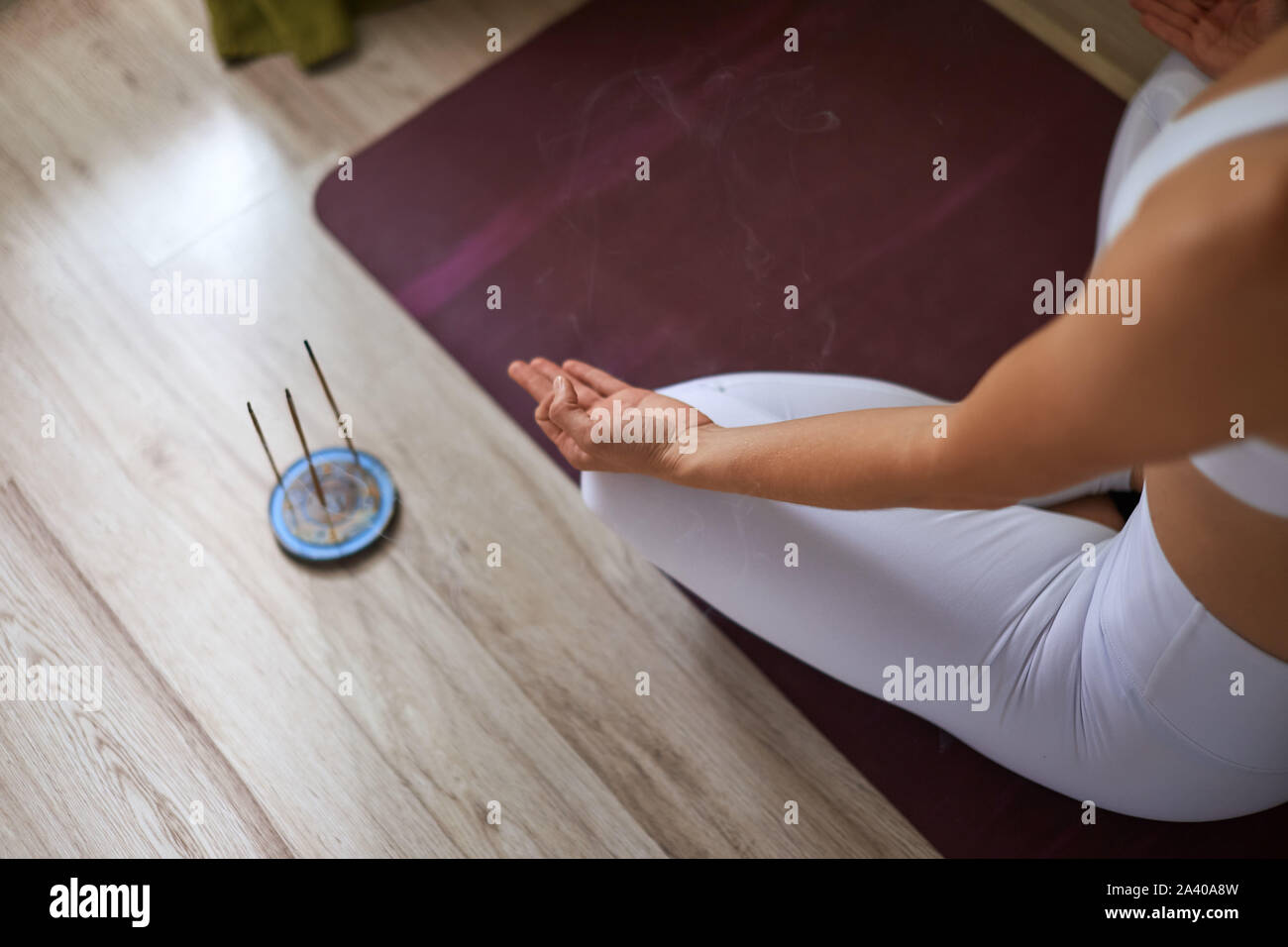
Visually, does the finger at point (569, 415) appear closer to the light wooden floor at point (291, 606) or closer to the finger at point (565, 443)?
the finger at point (565, 443)

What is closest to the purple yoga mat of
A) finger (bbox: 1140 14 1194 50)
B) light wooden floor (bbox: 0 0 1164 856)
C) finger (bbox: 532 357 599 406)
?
light wooden floor (bbox: 0 0 1164 856)

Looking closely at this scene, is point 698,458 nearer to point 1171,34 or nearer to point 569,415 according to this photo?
point 569,415

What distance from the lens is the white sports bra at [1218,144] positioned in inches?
25.0

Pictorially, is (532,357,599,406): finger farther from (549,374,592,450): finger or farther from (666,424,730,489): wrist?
(666,424,730,489): wrist

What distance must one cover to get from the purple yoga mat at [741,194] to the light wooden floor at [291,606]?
0.15 m

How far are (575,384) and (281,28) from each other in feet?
3.59

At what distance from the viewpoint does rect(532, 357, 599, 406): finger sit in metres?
1.37

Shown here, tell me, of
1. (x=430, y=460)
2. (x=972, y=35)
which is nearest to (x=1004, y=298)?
(x=972, y=35)

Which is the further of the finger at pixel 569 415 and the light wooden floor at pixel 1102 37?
the light wooden floor at pixel 1102 37

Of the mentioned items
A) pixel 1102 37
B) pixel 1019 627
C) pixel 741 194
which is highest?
pixel 1102 37

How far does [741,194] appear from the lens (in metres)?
1.87

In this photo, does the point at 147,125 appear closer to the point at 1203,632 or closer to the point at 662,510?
the point at 662,510

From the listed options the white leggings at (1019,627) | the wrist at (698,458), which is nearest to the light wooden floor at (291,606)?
the white leggings at (1019,627)

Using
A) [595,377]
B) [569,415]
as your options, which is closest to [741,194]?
[595,377]
